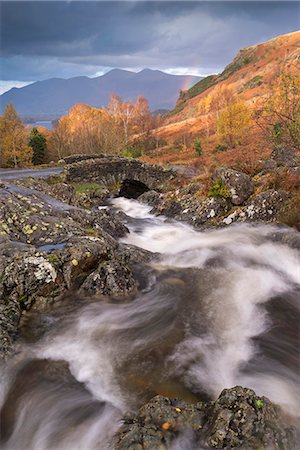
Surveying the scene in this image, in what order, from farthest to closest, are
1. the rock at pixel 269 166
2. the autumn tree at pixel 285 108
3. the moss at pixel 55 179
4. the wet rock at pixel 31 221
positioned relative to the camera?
the moss at pixel 55 179
the rock at pixel 269 166
the autumn tree at pixel 285 108
the wet rock at pixel 31 221

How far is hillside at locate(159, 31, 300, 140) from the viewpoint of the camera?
110 metres

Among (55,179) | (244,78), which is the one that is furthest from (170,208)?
(244,78)

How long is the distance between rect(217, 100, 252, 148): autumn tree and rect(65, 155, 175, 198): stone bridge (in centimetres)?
2836

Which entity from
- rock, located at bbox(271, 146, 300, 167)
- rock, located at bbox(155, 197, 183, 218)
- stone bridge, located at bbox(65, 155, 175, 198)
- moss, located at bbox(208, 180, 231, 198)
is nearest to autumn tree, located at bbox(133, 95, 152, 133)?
stone bridge, located at bbox(65, 155, 175, 198)

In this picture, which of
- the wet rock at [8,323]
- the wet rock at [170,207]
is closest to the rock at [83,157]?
the wet rock at [170,207]

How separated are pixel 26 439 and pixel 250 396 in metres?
3.47

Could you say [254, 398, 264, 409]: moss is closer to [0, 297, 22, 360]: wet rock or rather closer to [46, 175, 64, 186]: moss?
[0, 297, 22, 360]: wet rock

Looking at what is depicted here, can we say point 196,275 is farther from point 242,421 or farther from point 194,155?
point 194,155

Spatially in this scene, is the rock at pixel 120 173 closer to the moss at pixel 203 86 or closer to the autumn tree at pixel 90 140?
the autumn tree at pixel 90 140

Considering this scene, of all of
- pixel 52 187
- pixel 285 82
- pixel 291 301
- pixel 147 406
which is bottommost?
pixel 291 301

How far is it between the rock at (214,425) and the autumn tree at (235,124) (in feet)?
177

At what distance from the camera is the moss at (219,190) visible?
1853cm

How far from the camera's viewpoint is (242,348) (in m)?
7.57

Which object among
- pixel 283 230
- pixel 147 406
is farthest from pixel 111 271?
pixel 283 230
